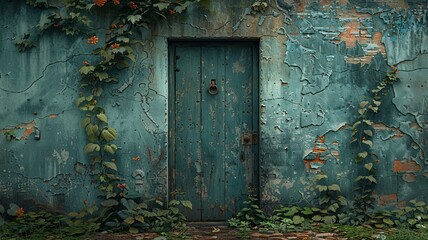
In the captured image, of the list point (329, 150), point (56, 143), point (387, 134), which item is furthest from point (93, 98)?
point (387, 134)

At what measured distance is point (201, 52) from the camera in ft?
21.5

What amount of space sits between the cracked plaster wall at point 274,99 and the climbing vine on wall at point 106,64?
12cm

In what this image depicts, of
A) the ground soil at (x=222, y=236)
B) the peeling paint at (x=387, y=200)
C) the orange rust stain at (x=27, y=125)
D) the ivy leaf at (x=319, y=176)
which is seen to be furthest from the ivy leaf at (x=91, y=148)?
the peeling paint at (x=387, y=200)

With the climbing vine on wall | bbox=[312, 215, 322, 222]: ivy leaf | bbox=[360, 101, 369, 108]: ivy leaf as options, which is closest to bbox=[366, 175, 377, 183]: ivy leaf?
bbox=[312, 215, 322, 222]: ivy leaf

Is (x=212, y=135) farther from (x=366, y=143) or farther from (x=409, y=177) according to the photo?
(x=409, y=177)

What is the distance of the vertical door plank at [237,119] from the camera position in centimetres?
656

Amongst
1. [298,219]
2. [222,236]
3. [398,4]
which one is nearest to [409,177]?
[298,219]

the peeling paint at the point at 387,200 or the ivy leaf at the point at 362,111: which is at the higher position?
the ivy leaf at the point at 362,111

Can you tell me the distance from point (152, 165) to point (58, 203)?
1126mm

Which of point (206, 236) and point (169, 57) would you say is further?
point (169, 57)

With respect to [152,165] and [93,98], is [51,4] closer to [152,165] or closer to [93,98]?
[93,98]

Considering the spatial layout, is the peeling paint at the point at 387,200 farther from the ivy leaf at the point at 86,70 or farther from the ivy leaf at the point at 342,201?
the ivy leaf at the point at 86,70

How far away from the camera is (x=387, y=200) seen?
6.47 m

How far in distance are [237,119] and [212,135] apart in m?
0.34
